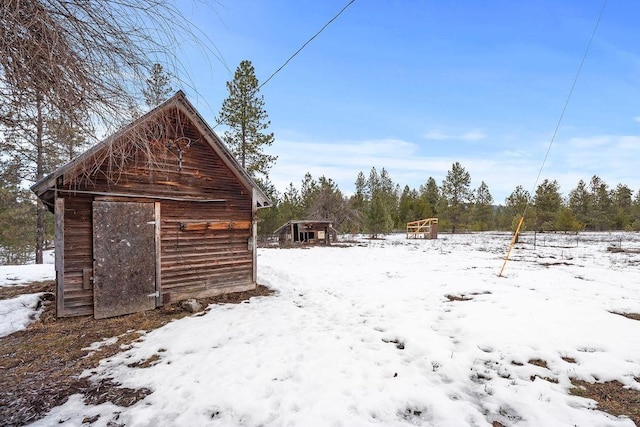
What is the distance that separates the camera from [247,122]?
80.8ft

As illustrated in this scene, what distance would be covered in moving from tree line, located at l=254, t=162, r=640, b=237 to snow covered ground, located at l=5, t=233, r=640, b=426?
2843 cm

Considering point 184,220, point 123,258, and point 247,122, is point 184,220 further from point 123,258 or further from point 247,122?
point 247,122

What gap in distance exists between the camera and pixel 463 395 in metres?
3.91

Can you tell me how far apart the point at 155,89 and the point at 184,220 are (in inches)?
252

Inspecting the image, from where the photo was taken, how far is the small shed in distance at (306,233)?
28984 millimetres

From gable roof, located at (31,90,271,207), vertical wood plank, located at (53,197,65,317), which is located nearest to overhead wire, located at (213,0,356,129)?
gable roof, located at (31,90,271,207)

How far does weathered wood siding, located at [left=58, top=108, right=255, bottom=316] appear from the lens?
6840mm

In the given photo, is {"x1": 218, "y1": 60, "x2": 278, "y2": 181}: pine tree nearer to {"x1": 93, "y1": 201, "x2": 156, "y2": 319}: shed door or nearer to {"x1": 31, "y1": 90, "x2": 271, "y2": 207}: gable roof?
{"x1": 31, "y1": 90, "x2": 271, "y2": 207}: gable roof

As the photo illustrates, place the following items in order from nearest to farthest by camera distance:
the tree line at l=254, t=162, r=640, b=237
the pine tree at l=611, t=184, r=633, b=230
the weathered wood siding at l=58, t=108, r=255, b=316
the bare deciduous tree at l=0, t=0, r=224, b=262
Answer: the bare deciduous tree at l=0, t=0, r=224, b=262
the weathered wood siding at l=58, t=108, r=255, b=316
the tree line at l=254, t=162, r=640, b=237
the pine tree at l=611, t=184, r=633, b=230

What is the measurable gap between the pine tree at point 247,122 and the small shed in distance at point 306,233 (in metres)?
6.76

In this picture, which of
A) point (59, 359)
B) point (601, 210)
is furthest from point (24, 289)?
point (601, 210)

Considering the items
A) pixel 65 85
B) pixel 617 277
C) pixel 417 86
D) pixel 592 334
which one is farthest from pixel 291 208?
pixel 65 85

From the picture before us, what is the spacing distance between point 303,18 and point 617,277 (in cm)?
1428

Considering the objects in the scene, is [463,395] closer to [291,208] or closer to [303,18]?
[303,18]
